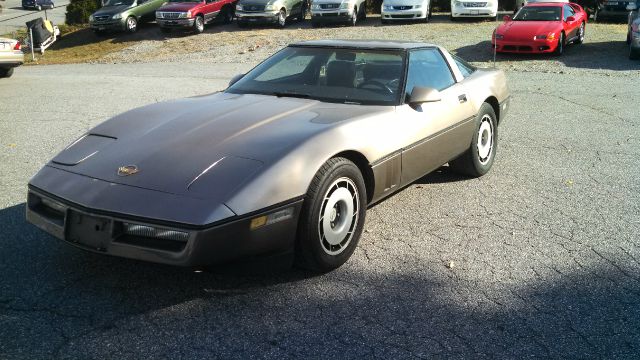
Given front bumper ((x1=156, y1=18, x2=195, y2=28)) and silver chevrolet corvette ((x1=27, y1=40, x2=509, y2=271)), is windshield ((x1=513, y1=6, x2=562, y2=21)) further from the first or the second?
front bumper ((x1=156, y1=18, x2=195, y2=28))

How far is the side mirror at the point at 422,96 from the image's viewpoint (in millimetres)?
4469

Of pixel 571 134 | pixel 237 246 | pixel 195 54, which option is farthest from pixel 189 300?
pixel 195 54

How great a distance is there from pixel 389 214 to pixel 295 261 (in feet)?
4.62

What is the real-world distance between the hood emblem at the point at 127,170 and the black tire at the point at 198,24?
1915 centimetres

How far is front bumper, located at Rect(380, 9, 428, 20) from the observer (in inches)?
779

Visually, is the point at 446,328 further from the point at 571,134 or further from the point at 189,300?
the point at 571,134

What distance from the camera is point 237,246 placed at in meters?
3.16

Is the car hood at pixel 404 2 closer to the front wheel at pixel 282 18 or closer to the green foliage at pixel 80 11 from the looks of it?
the front wheel at pixel 282 18

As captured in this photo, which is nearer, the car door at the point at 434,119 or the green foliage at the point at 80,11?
the car door at the point at 434,119

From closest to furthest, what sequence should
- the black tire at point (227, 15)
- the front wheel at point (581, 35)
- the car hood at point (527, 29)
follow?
1. the car hood at point (527, 29)
2. the front wheel at point (581, 35)
3. the black tire at point (227, 15)

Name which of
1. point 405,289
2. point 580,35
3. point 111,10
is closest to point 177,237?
point 405,289

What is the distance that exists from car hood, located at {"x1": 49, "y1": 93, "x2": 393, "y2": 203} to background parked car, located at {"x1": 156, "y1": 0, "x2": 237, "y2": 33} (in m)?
17.8

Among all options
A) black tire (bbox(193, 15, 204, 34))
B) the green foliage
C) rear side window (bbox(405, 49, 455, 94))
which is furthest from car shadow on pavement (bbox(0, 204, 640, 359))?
the green foliage

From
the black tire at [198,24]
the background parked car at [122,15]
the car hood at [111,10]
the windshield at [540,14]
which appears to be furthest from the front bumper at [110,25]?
the windshield at [540,14]
